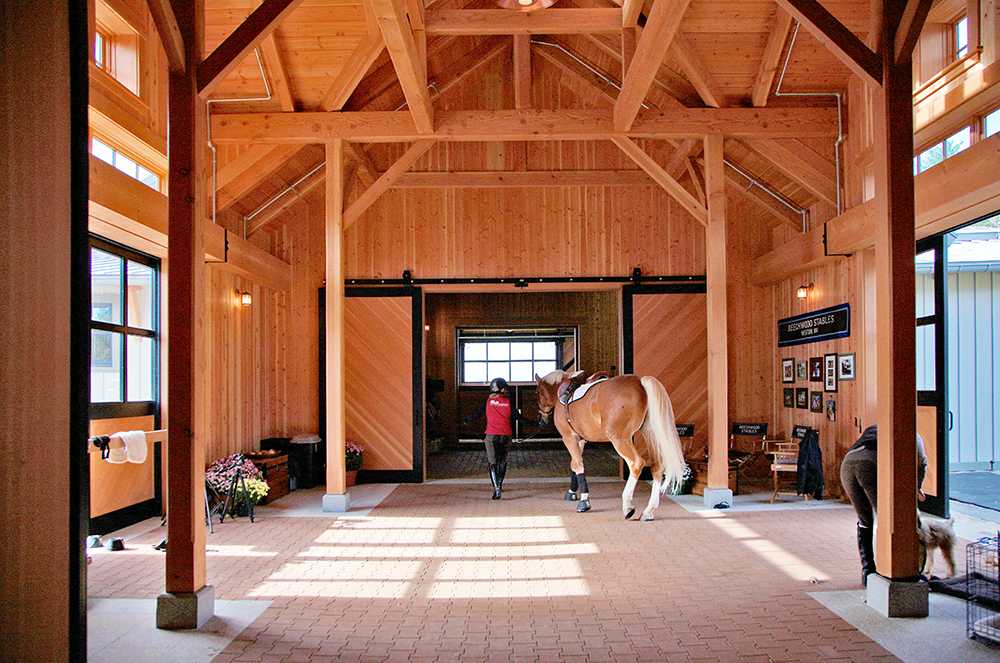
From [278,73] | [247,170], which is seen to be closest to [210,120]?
[247,170]

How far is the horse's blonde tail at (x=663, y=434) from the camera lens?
21.9 ft

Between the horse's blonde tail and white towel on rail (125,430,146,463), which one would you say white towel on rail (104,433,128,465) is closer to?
white towel on rail (125,430,146,463)

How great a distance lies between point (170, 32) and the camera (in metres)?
3.67

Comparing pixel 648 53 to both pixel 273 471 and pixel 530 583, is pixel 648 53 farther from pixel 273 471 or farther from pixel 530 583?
pixel 273 471

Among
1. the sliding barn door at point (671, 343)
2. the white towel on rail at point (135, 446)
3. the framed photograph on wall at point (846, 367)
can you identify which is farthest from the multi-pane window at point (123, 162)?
the framed photograph on wall at point (846, 367)

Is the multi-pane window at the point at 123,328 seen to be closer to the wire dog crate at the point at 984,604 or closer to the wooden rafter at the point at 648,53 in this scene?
the wooden rafter at the point at 648,53

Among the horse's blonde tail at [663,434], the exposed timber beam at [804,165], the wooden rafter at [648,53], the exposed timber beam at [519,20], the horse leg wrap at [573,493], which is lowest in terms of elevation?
the horse leg wrap at [573,493]

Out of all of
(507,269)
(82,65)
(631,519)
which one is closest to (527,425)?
(507,269)

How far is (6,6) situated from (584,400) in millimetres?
6599

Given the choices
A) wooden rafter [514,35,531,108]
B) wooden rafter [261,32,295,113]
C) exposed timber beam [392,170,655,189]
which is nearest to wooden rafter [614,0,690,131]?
wooden rafter [514,35,531,108]

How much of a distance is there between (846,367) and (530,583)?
5108mm

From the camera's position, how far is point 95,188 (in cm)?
499

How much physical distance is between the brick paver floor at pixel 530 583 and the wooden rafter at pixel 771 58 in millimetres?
4823

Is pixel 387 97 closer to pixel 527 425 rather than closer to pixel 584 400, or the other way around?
pixel 584 400
